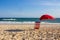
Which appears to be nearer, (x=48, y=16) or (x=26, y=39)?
(x=26, y=39)

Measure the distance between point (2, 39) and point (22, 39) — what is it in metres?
0.91

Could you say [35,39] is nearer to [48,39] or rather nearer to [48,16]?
[48,39]

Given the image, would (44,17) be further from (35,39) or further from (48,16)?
(35,39)

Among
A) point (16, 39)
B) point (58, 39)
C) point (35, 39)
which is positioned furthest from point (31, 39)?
point (58, 39)

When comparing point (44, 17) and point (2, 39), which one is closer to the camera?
point (2, 39)

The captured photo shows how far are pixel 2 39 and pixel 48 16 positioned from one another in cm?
568

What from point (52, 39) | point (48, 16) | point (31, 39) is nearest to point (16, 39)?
point (31, 39)

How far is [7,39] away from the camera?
24.5ft

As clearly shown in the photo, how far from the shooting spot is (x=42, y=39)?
748 cm

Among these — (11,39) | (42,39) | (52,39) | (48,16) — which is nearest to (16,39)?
(11,39)

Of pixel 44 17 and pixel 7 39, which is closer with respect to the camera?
pixel 7 39

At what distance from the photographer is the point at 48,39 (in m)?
7.52

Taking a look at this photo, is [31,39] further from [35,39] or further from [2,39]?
[2,39]

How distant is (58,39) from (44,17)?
511 centimetres
